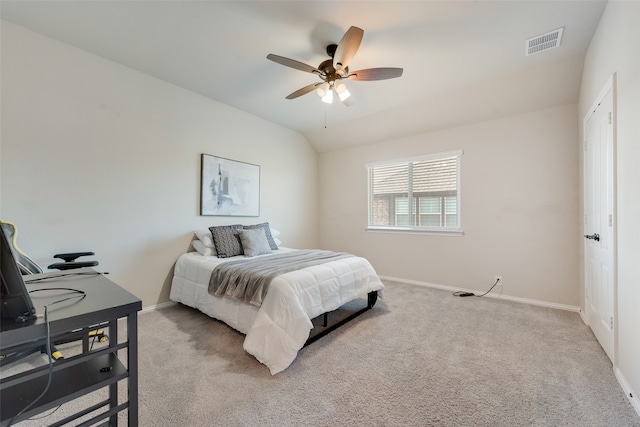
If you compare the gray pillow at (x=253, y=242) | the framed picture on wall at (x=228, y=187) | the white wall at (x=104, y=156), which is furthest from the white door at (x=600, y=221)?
the white wall at (x=104, y=156)

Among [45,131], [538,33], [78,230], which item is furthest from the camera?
[78,230]

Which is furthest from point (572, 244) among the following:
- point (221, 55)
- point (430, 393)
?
point (221, 55)

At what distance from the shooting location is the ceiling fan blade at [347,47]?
6.09 feet

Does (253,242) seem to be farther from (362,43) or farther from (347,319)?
(362,43)

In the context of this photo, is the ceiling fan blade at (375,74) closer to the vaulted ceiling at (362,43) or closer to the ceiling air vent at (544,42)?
the vaulted ceiling at (362,43)

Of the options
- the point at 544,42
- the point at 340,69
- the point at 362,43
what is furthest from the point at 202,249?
the point at 544,42

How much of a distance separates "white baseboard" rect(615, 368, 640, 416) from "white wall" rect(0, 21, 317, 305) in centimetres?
405

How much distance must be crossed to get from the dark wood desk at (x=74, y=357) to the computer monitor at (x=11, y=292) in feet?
0.11

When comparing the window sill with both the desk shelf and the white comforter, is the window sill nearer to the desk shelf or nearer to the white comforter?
the white comforter

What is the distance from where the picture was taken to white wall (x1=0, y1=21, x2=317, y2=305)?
2281 mm

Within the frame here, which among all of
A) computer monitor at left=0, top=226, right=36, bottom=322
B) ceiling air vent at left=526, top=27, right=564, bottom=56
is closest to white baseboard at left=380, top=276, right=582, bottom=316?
ceiling air vent at left=526, top=27, right=564, bottom=56

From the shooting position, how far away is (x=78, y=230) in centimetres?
255

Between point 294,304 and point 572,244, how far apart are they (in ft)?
10.8

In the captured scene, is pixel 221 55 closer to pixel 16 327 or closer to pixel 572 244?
pixel 16 327
